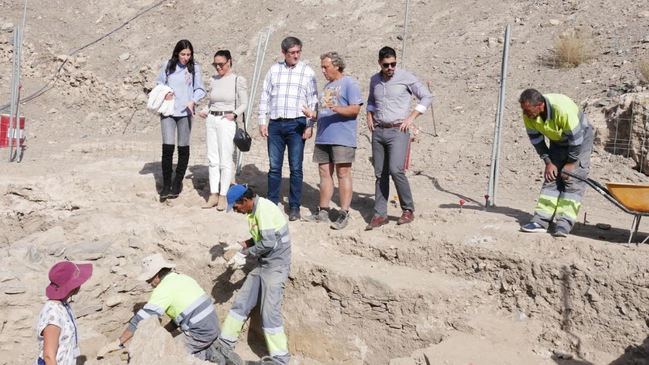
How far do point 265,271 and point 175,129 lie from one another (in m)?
2.53

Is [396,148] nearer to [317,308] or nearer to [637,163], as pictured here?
[317,308]

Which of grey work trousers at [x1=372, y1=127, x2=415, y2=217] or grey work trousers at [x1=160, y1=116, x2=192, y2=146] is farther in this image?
grey work trousers at [x1=160, y1=116, x2=192, y2=146]

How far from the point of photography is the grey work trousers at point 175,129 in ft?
24.7

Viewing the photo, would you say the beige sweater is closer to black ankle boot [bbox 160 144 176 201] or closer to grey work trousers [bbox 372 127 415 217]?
black ankle boot [bbox 160 144 176 201]

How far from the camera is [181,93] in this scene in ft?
24.7

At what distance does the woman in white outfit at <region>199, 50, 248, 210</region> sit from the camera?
7344 millimetres

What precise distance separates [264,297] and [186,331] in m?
0.77

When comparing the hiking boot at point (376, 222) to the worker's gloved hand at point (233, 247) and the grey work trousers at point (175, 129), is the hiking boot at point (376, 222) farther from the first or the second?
the grey work trousers at point (175, 129)

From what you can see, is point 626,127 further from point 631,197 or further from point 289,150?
point 289,150

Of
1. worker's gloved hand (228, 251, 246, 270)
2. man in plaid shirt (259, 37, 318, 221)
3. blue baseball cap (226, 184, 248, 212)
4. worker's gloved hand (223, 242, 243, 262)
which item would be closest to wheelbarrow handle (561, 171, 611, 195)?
man in plaid shirt (259, 37, 318, 221)

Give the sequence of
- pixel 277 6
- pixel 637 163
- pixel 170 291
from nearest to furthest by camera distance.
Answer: pixel 170 291, pixel 637 163, pixel 277 6

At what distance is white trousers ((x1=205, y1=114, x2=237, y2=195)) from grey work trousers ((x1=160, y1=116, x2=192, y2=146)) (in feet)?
1.00

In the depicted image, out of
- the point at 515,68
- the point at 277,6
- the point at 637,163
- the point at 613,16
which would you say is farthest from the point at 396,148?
the point at 277,6

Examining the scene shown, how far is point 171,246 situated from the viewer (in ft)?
23.2
